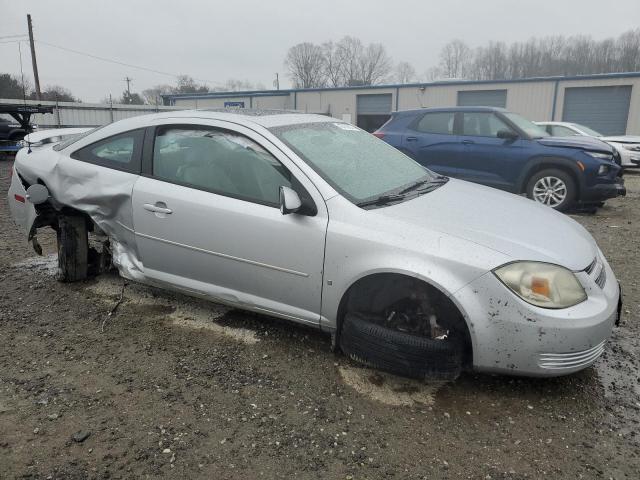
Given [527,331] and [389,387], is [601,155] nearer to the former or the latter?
[527,331]

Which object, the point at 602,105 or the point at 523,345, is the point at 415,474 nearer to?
the point at 523,345

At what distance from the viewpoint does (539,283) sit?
8.36ft

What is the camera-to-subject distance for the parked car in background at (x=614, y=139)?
1245 centimetres

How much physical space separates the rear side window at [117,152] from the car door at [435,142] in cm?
562

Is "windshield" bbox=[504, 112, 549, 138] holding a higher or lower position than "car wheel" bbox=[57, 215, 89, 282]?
higher

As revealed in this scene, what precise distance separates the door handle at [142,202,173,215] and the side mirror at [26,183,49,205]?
1187mm

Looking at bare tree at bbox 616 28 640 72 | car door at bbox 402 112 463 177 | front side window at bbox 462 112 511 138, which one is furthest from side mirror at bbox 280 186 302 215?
bare tree at bbox 616 28 640 72

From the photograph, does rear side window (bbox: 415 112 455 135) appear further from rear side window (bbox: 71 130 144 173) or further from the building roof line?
the building roof line

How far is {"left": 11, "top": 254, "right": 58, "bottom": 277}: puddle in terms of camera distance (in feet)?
15.8

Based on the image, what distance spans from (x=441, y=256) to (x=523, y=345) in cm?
61

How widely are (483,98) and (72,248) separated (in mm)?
26703

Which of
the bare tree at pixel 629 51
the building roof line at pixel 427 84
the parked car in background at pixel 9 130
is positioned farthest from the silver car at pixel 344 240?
the bare tree at pixel 629 51

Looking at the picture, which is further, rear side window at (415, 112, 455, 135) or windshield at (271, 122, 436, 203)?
rear side window at (415, 112, 455, 135)

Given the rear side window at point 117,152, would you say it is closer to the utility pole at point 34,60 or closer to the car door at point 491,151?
the car door at point 491,151
